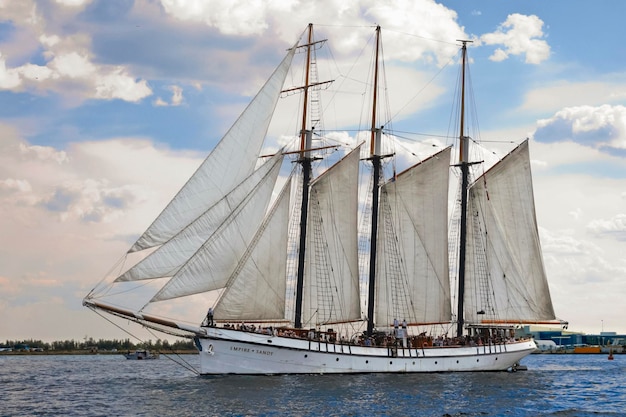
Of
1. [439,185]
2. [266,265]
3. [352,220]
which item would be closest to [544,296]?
[439,185]

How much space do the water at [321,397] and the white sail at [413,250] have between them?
6570 millimetres

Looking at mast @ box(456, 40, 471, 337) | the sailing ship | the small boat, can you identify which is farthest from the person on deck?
the small boat

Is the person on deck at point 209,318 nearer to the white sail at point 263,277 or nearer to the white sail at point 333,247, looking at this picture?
the white sail at point 263,277

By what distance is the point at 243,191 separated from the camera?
56.8 m

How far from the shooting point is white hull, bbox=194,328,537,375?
54688mm

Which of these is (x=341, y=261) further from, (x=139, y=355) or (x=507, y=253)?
(x=139, y=355)

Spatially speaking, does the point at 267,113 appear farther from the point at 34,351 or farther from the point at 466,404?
the point at 34,351

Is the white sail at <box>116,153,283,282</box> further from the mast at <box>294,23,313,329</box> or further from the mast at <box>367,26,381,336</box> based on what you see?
the mast at <box>367,26,381,336</box>

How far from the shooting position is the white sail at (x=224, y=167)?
5281 centimetres

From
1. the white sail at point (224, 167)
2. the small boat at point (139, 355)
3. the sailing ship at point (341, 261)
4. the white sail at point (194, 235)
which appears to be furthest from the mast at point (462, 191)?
the small boat at point (139, 355)

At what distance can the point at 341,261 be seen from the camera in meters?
62.7

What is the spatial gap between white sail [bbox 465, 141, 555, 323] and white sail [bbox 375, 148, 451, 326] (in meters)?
3.83

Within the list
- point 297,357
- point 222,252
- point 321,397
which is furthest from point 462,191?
point 321,397

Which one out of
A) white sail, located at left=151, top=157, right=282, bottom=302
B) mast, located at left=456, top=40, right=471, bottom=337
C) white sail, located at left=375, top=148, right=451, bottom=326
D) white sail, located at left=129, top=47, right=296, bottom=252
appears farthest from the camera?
mast, located at left=456, top=40, right=471, bottom=337
